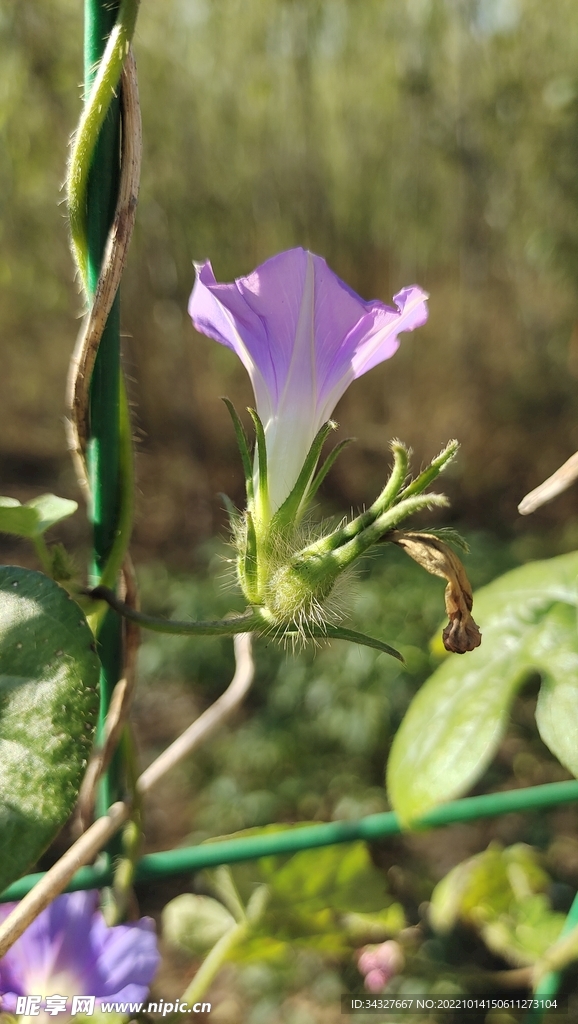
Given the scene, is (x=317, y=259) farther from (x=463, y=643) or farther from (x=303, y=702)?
(x=303, y=702)

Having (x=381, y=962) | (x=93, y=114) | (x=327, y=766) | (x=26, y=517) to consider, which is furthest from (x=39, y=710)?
(x=327, y=766)

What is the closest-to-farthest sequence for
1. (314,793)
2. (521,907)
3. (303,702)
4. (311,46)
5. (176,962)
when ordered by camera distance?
1. (521,907)
2. (176,962)
3. (314,793)
4. (303,702)
5. (311,46)

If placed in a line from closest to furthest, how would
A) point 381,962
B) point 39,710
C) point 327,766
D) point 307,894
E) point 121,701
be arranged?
point 39,710 → point 121,701 → point 307,894 → point 381,962 → point 327,766

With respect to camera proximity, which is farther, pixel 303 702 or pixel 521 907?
pixel 303 702

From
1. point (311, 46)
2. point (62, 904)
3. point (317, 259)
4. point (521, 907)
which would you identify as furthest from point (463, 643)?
point (311, 46)

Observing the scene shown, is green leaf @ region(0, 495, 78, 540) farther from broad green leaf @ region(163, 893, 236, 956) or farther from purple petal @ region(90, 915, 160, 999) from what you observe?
broad green leaf @ region(163, 893, 236, 956)

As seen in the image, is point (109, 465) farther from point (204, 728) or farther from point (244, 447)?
point (204, 728)

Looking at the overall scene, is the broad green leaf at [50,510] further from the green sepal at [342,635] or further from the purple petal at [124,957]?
the purple petal at [124,957]

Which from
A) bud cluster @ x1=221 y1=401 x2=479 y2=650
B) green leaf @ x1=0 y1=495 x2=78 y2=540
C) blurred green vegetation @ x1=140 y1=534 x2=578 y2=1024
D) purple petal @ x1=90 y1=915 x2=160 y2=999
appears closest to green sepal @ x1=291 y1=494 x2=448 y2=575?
bud cluster @ x1=221 y1=401 x2=479 y2=650
